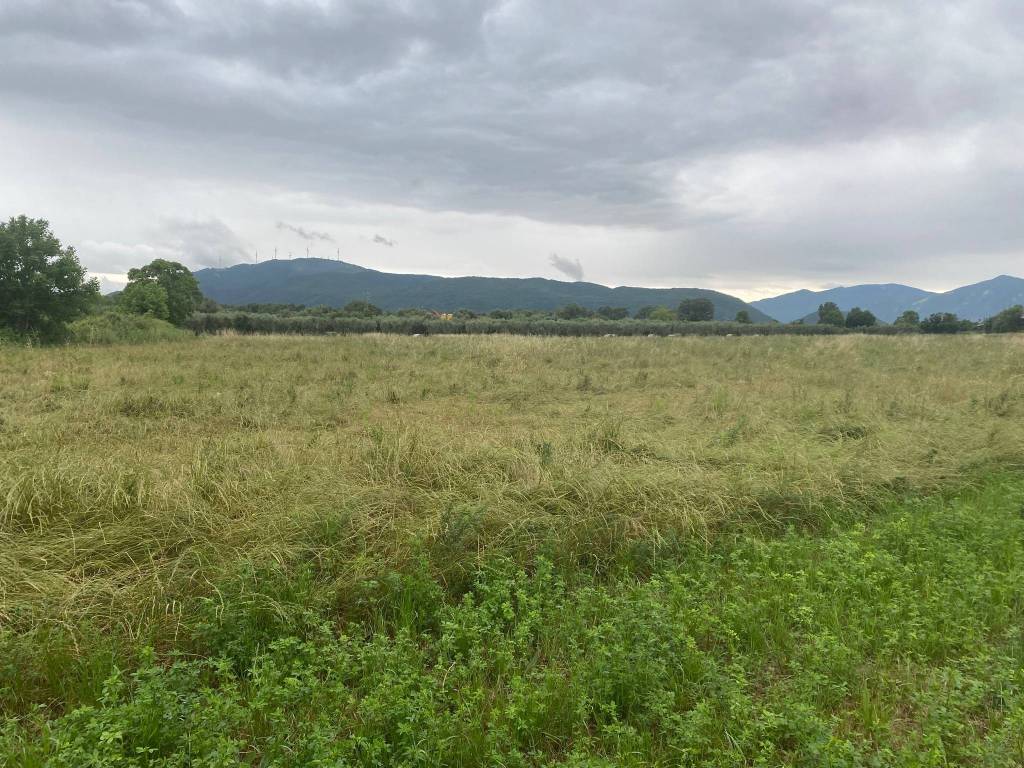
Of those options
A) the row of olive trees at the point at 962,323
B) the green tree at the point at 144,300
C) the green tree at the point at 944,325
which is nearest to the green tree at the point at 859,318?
the row of olive trees at the point at 962,323

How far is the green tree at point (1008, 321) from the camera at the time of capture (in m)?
50.2

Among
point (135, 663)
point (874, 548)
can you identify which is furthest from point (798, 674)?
point (135, 663)

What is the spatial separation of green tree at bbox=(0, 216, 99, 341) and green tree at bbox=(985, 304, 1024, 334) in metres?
68.0

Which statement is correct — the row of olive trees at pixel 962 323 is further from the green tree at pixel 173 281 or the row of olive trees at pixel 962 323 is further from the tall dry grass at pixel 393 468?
the green tree at pixel 173 281

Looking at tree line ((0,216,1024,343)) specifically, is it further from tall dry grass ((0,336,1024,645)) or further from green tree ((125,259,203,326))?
tall dry grass ((0,336,1024,645))

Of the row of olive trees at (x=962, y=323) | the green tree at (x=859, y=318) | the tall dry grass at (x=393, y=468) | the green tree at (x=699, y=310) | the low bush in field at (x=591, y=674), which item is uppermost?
the green tree at (x=699, y=310)

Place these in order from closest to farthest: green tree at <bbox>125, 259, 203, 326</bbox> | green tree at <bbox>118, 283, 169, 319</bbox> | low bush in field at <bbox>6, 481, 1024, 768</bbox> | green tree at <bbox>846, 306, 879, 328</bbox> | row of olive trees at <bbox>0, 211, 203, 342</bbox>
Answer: low bush in field at <bbox>6, 481, 1024, 768</bbox>, row of olive trees at <bbox>0, 211, 203, 342</bbox>, green tree at <bbox>118, 283, 169, 319</bbox>, green tree at <bbox>125, 259, 203, 326</bbox>, green tree at <bbox>846, 306, 879, 328</bbox>

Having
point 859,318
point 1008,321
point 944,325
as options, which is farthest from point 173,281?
point 859,318

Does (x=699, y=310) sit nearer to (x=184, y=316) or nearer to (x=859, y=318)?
(x=859, y=318)

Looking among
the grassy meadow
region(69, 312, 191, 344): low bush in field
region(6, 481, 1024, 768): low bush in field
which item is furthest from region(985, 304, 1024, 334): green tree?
region(69, 312, 191, 344): low bush in field

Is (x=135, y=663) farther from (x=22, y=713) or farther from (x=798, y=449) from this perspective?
(x=798, y=449)

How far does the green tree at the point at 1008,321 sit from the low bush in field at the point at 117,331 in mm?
65038

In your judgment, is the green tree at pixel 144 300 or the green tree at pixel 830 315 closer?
the green tree at pixel 144 300

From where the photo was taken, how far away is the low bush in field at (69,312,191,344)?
78.1 ft
